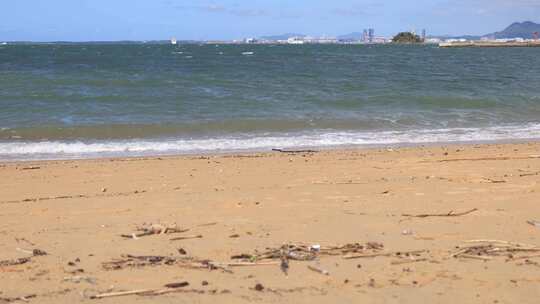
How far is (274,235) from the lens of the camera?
5461mm

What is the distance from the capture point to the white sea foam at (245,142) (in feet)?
39.9

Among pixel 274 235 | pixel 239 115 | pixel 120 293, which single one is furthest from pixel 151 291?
pixel 239 115

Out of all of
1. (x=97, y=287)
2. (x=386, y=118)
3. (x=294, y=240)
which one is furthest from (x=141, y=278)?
(x=386, y=118)

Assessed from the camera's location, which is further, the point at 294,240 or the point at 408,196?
the point at 408,196

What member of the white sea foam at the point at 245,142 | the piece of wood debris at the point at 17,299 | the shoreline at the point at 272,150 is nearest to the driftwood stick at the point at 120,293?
the piece of wood debris at the point at 17,299

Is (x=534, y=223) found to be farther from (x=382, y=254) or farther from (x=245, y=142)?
(x=245, y=142)

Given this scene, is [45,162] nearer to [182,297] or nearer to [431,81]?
[182,297]

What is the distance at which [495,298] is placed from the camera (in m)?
4.09

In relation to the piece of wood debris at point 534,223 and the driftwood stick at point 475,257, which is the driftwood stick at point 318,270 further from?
the piece of wood debris at point 534,223

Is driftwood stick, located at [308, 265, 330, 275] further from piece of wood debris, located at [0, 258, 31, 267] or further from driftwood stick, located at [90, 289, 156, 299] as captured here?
piece of wood debris, located at [0, 258, 31, 267]

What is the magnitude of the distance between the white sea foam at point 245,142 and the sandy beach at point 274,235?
2.79m

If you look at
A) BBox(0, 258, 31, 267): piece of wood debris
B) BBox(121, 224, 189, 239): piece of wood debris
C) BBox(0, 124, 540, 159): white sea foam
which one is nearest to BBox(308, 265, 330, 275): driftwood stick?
BBox(121, 224, 189, 239): piece of wood debris

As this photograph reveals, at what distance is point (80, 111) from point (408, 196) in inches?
498

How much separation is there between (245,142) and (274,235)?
7941 mm
